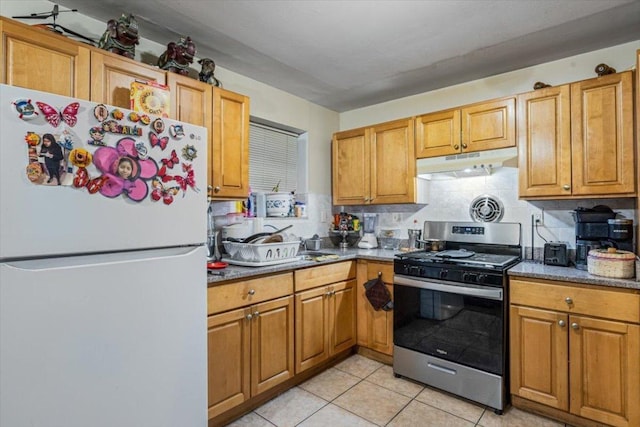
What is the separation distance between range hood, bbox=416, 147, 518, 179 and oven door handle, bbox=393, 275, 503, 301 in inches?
36.1

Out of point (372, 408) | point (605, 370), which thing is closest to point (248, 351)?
point (372, 408)

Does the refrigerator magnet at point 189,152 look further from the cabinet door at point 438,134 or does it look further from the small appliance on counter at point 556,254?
the small appliance on counter at point 556,254

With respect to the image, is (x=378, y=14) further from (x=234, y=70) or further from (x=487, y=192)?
(x=487, y=192)

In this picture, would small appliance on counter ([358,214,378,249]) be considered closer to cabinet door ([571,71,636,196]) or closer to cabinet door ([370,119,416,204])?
cabinet door ([370,119,416,204])

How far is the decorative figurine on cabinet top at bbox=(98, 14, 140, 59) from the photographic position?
69.2 inches

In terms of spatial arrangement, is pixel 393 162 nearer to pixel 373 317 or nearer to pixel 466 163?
pixel 466 163

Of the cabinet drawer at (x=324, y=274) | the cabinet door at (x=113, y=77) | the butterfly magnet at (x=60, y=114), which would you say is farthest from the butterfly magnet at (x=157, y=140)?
the cabinet drawer at (x=324, y=274)

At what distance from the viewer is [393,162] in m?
3.03

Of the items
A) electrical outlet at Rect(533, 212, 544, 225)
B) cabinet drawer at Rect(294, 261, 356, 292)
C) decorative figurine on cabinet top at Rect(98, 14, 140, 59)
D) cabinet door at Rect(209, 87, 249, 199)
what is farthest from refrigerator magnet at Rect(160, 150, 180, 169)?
electrical outlet at Rect(533, 212, 544, 225)

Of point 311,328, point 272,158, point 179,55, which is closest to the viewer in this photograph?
point 179,55

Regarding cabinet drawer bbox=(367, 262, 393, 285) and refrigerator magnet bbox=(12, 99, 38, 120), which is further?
cabinet drawer bbox=(367, 262, 393, 285)

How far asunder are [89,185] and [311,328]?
1.77 metres

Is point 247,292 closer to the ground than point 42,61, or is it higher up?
closer to the ground

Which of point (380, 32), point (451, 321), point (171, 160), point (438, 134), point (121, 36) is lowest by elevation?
point (451, 321)
